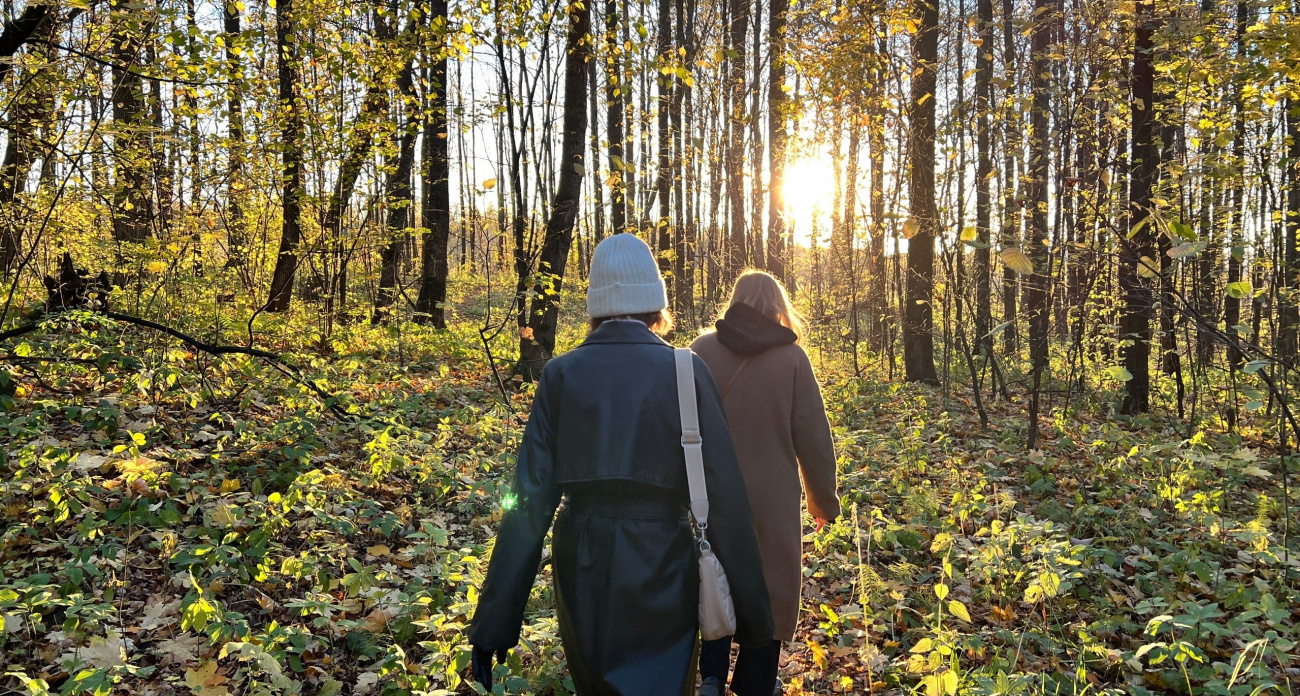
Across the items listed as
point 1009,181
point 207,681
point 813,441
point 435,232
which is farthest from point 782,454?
point 1009,181

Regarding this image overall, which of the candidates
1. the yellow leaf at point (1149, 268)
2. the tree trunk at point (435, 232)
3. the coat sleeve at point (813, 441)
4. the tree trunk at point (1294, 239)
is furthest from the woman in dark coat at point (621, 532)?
the tree trunk at point (435, 232)

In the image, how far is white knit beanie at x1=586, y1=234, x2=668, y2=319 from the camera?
2.26 metres

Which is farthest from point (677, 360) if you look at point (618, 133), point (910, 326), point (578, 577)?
point (910, 326)

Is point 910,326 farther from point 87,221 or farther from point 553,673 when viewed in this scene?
point 87,221

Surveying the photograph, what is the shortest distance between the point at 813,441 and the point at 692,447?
54.7 inches

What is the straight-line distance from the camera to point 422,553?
4.12 meters

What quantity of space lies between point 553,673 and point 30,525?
3.36 metres

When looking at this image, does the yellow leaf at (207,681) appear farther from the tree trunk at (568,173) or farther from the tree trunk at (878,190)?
the tree trunk at (878,190)

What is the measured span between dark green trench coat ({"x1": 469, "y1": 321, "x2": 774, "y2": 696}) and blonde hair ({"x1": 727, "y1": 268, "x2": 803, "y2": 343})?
1.38 meters

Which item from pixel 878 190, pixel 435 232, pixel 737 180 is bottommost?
pixel 435 232

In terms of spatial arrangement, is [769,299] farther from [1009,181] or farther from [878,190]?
[1009,181]

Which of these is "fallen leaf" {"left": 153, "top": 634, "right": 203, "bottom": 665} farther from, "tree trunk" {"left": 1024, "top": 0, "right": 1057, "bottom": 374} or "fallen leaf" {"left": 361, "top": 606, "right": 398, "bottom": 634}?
"tree trunk" {"left": 1024, "top": 0, "right": 1057, "bottom": 374}

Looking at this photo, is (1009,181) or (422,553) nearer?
(422,553)

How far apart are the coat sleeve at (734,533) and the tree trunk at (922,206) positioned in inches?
343
